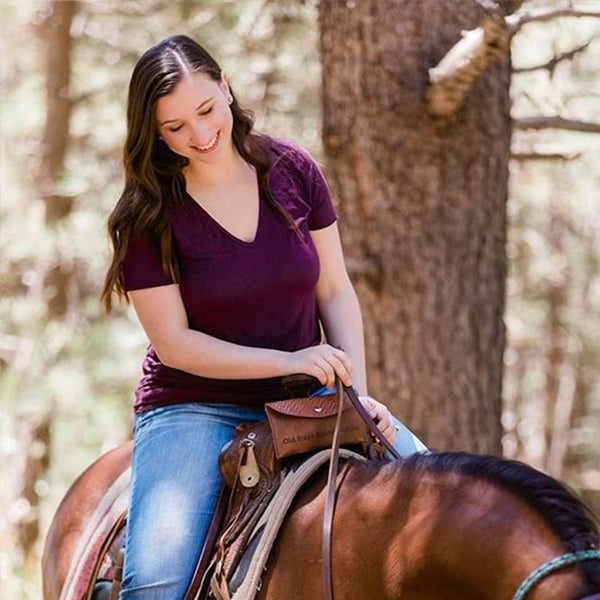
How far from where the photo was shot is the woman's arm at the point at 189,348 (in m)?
3.41

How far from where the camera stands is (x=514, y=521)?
8.77 feet

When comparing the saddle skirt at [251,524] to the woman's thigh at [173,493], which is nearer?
the saddle skirt at [251,524]

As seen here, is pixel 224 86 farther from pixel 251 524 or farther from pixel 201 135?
pixel 251 524

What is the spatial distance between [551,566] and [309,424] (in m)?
0.99

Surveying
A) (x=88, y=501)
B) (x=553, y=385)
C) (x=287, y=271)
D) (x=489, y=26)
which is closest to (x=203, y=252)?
(x=287, y=271)

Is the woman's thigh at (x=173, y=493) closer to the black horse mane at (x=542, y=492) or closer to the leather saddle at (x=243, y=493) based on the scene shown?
the leather saddle at (x=243, y=493)

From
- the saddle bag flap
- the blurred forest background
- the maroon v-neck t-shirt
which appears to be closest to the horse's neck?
the saddle bag flap

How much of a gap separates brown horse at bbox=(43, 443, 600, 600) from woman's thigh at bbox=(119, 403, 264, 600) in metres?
0.26

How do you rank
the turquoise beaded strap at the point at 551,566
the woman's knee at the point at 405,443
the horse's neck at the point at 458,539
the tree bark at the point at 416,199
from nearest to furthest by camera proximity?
the turquoise beaded strap at the point at 551,566
the horse's neck at the point at 458,539
the woman's knee at the point at 405,443
the tree bark at the point at 416,199

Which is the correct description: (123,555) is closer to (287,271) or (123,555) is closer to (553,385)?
(287,271)

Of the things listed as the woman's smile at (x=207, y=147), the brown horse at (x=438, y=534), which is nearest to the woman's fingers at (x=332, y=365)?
the brown horse at (x=438, y=534)

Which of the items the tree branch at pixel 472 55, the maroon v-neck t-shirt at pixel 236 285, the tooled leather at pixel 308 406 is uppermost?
the tree branch at pixel 472 55

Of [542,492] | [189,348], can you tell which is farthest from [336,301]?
[542,492]

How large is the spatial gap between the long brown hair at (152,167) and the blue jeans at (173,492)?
43 centimetres
